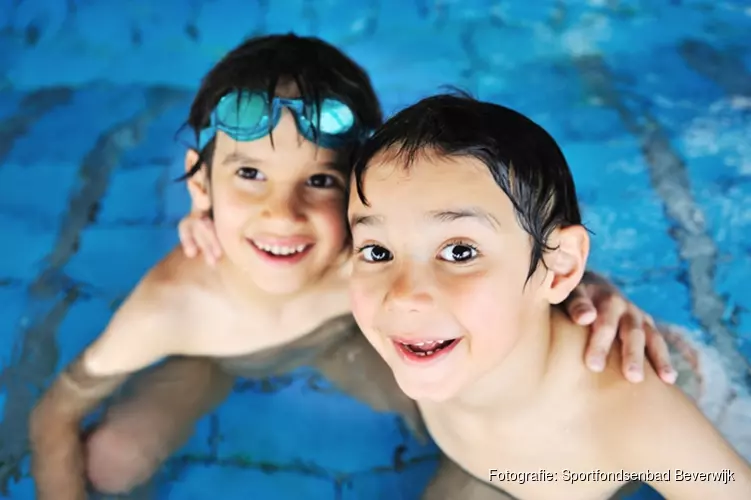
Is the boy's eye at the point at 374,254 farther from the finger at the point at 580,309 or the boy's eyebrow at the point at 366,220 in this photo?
the finger at the point at 580,309

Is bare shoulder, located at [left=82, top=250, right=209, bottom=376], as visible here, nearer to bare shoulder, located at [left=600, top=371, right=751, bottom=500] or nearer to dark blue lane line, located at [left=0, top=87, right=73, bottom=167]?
bare shoulder, located at [left=600, top=371, right=751, bottom=500]

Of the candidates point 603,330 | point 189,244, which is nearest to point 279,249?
point 189,244

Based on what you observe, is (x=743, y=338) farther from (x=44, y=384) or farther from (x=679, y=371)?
(x=44, y=384)

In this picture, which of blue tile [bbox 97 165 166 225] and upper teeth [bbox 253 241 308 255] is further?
blue tile [bbox 97 165 166 225]

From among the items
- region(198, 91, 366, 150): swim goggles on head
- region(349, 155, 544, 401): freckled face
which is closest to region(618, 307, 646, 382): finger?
region(349, 155, 544, 401): freckled face

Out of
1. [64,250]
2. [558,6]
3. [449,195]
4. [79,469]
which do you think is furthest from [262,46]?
[558,6]

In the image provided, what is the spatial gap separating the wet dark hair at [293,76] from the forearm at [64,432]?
0.69 meters

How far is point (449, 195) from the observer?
149 cm

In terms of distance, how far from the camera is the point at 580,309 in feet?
5.98

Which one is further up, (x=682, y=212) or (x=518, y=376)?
(x=518, y=376)

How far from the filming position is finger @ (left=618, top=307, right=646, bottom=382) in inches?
66.9

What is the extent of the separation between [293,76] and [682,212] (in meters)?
1.78

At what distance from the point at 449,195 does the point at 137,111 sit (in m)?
2.52

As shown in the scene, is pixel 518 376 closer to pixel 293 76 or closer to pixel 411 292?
pixel 411 292
